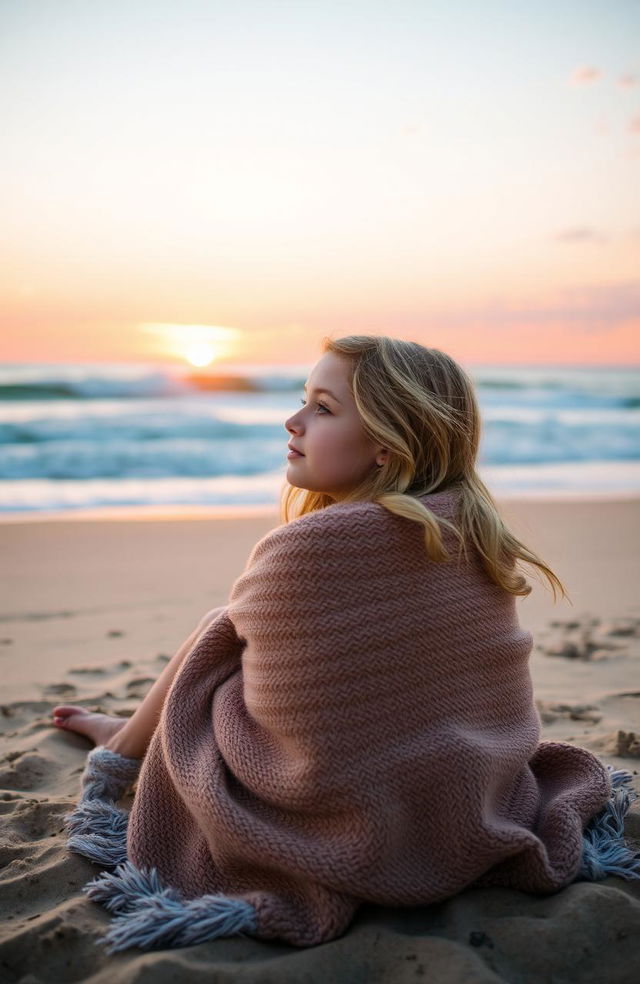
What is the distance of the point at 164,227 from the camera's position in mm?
11359

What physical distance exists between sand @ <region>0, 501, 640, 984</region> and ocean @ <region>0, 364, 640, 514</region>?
3.61 feet

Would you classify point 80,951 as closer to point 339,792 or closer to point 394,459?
point 339,792

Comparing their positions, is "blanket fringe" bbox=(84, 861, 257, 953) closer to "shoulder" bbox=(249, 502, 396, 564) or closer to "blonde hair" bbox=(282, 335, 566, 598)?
"shoulder" bbox=(249, 502, 396, 564)

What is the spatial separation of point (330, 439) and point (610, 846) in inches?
53.3

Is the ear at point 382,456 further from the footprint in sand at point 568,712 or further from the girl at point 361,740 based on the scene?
the footprint in sand at point 568,712

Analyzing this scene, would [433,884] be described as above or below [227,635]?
below

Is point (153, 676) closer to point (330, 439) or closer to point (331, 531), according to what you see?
point (330, 439)

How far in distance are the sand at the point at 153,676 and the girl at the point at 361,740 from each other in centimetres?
8

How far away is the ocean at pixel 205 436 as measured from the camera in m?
9.87

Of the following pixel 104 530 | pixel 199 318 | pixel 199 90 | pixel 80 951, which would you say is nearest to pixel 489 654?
pixel 80 951

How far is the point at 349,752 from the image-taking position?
1.94 meters

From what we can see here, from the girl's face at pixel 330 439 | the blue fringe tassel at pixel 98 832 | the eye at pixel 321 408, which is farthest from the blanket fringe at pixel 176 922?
the eye at pixel 321 408

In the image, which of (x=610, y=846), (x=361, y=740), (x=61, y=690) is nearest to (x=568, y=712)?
(x=610, y=846)

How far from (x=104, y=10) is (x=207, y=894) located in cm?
911
